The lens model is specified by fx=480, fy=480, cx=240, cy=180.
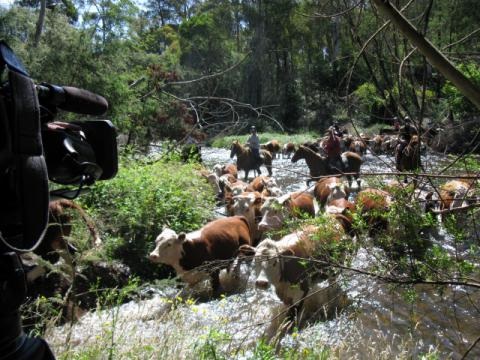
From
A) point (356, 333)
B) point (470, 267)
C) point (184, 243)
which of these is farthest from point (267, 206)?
point (470, 267)

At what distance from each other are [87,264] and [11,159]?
22.2 ft

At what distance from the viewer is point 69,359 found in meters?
3.65

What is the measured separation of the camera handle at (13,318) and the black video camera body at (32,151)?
0.06 metres

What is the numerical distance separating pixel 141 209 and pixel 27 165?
326 inches

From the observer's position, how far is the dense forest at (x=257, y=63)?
9.09 ft

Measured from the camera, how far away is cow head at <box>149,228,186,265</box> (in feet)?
25.2

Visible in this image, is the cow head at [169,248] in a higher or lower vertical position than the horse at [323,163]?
higher

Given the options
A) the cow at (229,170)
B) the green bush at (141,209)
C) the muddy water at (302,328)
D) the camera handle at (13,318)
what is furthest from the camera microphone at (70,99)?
the cow at (229,170)

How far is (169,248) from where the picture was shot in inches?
305

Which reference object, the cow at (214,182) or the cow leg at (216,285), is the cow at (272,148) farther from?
the cow leg at (216,285)

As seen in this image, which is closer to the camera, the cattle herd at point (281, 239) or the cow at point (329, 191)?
the cattle herd at point (281, 239)

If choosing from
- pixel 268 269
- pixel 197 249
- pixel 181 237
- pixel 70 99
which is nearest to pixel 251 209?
pixel 197 249

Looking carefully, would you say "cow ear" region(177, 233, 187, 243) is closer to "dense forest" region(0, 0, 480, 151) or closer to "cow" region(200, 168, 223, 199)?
"dense forest" region(0, 0, 480, 151)

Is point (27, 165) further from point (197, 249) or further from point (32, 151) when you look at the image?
point (197, 249)
